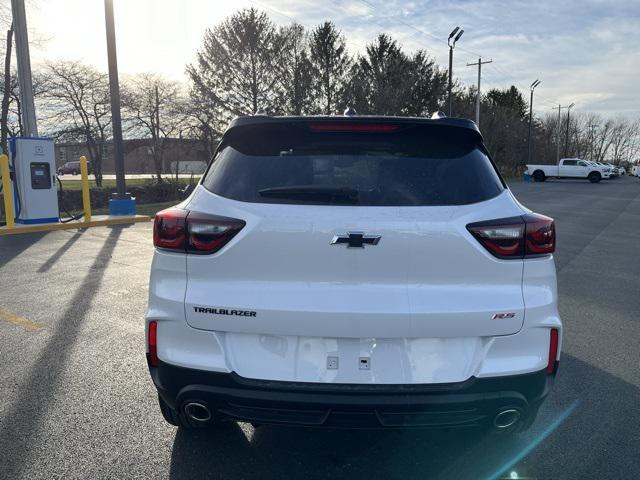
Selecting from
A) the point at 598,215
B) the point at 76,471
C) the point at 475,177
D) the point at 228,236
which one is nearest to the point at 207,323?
the point at 228,236

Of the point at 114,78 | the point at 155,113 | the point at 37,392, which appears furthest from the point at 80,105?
the point at 37,392

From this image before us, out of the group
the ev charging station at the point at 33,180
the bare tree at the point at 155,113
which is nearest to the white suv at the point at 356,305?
the ev charging station at the point at 33,180

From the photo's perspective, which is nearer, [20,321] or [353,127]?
[353,127]

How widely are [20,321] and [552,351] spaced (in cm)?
474

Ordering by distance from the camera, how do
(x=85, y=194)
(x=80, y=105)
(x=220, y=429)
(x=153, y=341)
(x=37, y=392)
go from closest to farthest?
(x=153, y=341) → (x=220, y=429) → (x=37, y=392) → (x=85, y=194) → (x=80, y=105)

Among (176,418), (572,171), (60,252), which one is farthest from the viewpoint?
(572,171)

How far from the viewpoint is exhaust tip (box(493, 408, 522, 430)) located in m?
2.38

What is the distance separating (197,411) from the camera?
2.45m

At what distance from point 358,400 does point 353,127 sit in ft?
4.16

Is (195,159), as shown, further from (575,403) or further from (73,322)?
(575,403)

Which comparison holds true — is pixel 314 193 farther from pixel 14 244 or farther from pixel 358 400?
pixel 14 244

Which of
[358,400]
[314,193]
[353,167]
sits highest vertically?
[353,167]

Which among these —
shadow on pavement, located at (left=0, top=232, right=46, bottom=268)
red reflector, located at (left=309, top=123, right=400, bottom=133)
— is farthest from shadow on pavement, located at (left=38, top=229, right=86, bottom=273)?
red reflector, located at (left=309, top=123, right=400, bottom=133)

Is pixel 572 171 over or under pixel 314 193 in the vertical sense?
under
